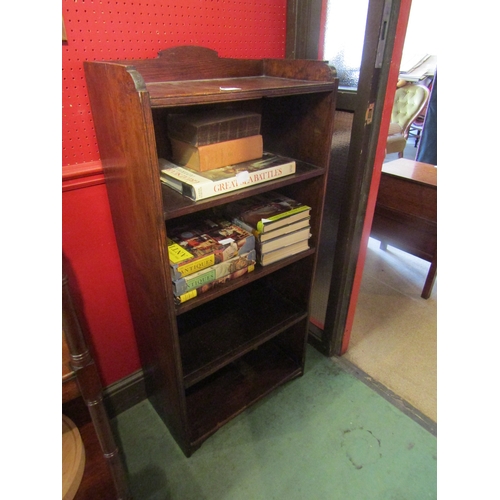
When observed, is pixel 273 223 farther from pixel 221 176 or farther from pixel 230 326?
pixel 230 326

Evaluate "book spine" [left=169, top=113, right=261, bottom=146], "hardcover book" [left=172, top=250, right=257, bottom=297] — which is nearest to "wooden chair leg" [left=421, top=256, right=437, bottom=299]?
"hardcover book" [left=172, top=250, right=257, bottom=297]

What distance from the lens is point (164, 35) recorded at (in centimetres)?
108

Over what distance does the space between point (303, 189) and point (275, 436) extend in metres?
0.98

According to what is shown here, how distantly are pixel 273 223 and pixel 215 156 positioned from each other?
31cm

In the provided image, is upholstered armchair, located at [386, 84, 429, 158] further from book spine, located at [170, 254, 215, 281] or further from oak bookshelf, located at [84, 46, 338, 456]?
book spine, located at [170, 254, 215, 281]

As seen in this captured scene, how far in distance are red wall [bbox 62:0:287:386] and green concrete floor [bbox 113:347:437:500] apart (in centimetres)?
41

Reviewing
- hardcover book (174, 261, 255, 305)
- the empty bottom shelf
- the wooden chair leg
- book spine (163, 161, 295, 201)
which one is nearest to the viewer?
book spine (163, 161, 295, 201)

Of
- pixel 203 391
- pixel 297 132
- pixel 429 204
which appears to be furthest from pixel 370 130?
pixel 203 391

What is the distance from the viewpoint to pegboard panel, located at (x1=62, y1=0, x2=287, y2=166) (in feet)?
3.11

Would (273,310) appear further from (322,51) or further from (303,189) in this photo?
(322,51)

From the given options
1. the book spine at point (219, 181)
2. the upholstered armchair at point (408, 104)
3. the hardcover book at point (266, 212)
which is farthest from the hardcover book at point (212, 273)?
the upholstered armchair at point (408, 104)

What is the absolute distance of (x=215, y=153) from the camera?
1023 mm

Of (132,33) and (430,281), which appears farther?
(430,281)

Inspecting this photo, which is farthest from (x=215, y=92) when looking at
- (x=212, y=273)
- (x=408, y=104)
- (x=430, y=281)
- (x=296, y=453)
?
(x=408, y=104)
